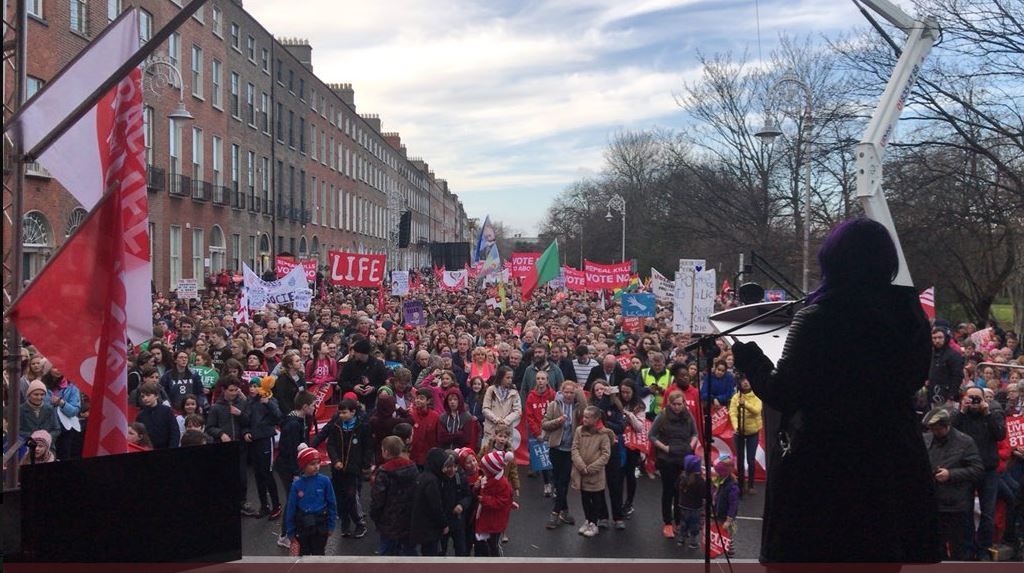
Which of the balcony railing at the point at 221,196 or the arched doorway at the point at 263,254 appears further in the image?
the arched doorway at the point at 263,254

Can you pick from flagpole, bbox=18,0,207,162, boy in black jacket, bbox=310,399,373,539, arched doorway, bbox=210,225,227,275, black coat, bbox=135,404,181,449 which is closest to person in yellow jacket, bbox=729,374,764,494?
boy in black jacket, bbox=310,399,373,539

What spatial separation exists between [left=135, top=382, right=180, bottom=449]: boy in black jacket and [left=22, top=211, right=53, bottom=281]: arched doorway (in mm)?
15725

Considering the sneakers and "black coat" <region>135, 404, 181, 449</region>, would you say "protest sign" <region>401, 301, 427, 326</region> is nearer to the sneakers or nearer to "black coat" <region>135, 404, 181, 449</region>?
the sneakers

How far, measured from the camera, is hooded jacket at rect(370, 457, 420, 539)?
22.4 feet

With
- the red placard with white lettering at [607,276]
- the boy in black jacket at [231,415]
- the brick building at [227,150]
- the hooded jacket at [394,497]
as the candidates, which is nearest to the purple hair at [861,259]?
the hooded jacket at [394,497]

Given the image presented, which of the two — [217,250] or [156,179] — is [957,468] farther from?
[217,250]

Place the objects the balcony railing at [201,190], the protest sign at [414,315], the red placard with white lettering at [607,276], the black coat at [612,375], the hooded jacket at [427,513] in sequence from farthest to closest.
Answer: the balcony railing at [201,190], the red placard with white lettering at [607,276], the protest sign at [414,315], the black coat at [612,375], the hooded jacket at [427,513]

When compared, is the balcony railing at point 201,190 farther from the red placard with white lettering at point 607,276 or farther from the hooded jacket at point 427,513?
the hooded jacket at point 427,513

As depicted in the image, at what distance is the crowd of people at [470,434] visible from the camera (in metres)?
7.01

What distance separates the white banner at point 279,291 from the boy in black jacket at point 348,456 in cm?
1042

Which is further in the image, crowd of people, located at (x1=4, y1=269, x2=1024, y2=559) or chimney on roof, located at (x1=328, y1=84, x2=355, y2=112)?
chimney on roof, located at (x1=328, y1=84, x2=355, y2=112)

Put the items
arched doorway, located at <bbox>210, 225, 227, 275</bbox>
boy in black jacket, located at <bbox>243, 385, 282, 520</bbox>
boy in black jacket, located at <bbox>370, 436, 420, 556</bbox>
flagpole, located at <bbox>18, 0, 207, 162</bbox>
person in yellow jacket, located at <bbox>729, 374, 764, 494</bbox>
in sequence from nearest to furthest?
1. flagpole, located at <bbox>18, 0, 207, 162</bbox>
2. boy in black jacket, located at <bbox>370, 436, 420, 556</bbox>
3. person in yellow jacket, located at <bbox>729, 374, 764, 494</bbox>
4. boy in black jacket, located at <bbox>243, 385, 282, 520</bbox>
5. arched doorway, located at <bbox>210, 225, 227, 275</bbox>

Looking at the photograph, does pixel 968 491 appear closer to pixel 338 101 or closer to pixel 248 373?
pixel 248 373

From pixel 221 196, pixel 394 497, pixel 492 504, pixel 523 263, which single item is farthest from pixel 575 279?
pixel 394 497
